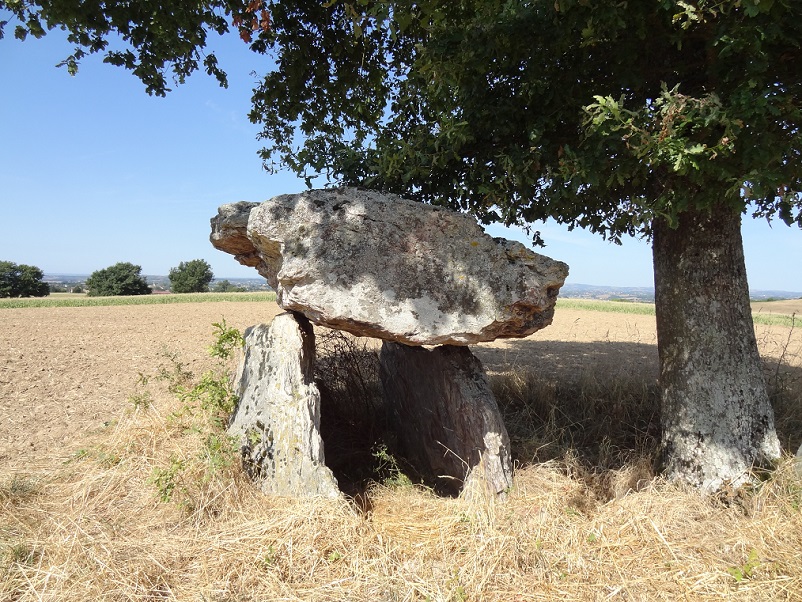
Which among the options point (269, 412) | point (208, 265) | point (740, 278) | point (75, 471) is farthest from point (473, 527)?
point (208, 265)

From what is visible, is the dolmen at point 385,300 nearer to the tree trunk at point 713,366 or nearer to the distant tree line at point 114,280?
the tree trunk at point 713,366

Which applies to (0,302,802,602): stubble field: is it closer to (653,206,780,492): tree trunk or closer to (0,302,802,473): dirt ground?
(0,302,802,473): dirt ground

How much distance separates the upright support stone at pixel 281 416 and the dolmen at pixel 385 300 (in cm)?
1

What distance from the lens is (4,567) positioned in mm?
2969

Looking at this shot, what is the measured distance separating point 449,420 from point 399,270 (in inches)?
61.9

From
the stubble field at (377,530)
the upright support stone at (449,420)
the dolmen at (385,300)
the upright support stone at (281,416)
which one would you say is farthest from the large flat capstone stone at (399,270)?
the stubble field at (377,530)

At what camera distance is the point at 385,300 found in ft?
13.5

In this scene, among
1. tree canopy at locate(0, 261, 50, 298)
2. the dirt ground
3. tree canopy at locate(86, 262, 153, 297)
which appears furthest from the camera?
tree canopy at locate(86, 262, 153, 297)

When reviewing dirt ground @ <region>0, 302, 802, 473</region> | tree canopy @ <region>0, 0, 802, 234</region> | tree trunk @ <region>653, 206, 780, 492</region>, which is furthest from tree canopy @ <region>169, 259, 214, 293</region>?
tree trunk @ <region>653, 206, 780, 492</region>

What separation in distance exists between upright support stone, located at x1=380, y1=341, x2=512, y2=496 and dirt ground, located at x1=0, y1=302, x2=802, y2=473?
116 inches

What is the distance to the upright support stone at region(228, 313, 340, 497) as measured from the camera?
363 cm

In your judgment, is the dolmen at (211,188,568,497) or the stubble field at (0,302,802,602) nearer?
the stubble field at (0,302,802,602)

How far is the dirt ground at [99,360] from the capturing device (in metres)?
5.69

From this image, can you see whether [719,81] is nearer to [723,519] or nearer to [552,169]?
[552,169]
